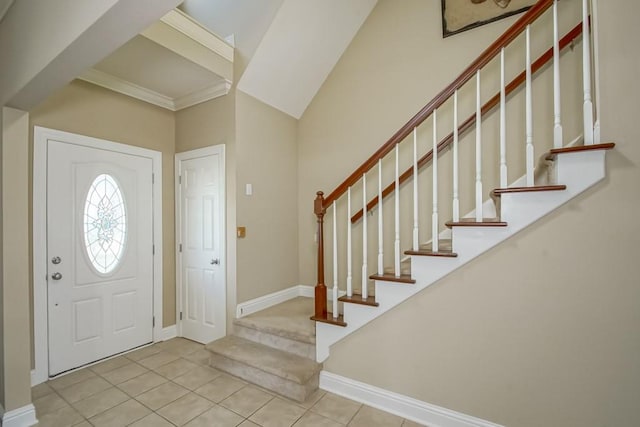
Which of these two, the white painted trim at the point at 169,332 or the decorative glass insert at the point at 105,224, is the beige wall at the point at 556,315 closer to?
the white painted trim at the point at 169,332

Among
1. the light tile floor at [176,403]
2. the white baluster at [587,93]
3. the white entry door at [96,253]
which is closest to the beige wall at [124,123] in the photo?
the white entry door at [96,253]

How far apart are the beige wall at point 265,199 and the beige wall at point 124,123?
3.51ft

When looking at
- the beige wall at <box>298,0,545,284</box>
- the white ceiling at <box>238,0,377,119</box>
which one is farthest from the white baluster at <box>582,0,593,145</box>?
the white ceiling at <box>238,0,377,119</box>

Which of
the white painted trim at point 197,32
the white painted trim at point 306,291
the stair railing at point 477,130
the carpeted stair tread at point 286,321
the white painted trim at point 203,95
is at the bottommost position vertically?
the carpeted stair tread at point 286,321

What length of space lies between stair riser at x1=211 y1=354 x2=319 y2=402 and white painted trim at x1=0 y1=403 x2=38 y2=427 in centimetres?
120

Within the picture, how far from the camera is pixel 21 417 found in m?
1.86

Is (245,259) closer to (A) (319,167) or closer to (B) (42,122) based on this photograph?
(A) (319,167)

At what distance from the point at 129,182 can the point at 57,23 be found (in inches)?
70.5

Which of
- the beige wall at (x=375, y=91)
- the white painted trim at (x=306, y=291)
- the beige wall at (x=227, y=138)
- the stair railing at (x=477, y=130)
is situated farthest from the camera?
the white painted trim at (x=306, y=291)

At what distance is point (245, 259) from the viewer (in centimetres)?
296

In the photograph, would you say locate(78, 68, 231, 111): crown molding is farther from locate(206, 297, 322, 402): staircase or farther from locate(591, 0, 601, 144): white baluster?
locate(591, 0, 601, 144): white baluster

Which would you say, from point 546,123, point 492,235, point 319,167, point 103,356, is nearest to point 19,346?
point 103,356

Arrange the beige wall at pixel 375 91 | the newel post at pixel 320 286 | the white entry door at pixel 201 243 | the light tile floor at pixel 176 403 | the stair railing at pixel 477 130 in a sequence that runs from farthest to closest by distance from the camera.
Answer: the white entry door at pixel 201 243
the beige wall at pixel 375 91
the newel post at pixel 320 286
the light tile floor at pixel 176 403
the stair railing at pixel 477 130

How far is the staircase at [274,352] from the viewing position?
85.6 inches
